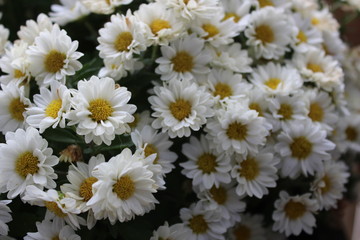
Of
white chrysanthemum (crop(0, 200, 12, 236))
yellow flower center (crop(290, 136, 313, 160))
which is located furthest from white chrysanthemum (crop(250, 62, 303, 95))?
white chrysanthemum (crop(0, 200, 12, 236))

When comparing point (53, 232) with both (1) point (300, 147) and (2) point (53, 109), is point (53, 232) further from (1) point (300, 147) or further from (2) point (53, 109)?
(1) point (300, 147)

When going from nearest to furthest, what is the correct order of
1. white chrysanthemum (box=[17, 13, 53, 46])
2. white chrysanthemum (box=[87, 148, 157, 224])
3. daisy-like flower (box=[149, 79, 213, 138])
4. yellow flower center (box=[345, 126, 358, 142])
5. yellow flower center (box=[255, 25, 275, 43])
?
white chrysanthemum (box=[87, 148, 157, 224])
daisy-like flower (box=[149, 79, 213, 138])
white chrysanthemum (box=[17, 13, 53, 46])
yellow flower center (box=[255, 25, 275, 43])
yellow flower center (box=[345, 126, 358, 142])

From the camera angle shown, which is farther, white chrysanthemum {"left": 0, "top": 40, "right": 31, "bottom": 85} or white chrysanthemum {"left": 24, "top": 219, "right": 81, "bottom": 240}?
white chrysanthemum {"left": 0, "top": 40, "right": 31, "bottom": 85}

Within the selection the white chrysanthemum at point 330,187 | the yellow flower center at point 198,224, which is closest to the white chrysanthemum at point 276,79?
the white chrysanthemum at point 330,187

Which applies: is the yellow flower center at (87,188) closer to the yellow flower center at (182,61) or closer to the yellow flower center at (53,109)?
the yellow flower center at (53,109)

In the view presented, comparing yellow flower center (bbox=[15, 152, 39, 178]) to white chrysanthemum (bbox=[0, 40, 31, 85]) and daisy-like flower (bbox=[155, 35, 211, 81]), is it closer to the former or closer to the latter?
white chrysanthemum (bbox=[0, 40, 31, 85])

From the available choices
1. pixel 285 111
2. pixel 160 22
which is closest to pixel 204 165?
pixel 285 111
